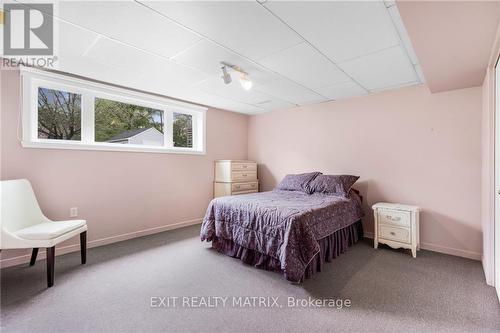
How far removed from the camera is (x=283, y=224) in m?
2.21

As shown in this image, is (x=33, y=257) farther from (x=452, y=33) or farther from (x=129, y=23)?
(x=452, y=33)

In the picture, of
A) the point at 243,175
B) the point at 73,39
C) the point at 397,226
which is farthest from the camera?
the point at 243,175

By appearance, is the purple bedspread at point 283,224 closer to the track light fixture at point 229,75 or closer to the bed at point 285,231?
the bed at point 285,231

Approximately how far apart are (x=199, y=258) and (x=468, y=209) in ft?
10.6

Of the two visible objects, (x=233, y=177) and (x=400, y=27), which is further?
(x=233, y=177)

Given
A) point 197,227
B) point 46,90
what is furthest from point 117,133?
point 197,227

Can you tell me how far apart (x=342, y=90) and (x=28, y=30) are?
11.5 feet

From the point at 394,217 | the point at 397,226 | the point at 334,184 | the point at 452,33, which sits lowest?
the point at 397,226

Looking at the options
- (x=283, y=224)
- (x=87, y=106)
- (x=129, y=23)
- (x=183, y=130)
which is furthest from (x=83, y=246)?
(x=183, y=130)

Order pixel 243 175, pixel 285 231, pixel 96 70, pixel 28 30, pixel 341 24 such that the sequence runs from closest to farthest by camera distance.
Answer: pixel 341 24
pixel 28 30
pixel 285 231
pixel 96 70
pixel 243 175

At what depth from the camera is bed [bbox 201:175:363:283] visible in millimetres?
2098

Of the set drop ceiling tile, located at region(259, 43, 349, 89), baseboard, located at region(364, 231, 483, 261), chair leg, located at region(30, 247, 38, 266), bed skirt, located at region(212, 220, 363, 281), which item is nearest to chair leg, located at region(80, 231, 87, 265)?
chair leg, located at region(30, 247, 38, 266)

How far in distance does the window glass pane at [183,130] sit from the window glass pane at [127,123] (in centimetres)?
27

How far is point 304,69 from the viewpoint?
8.64 feet
